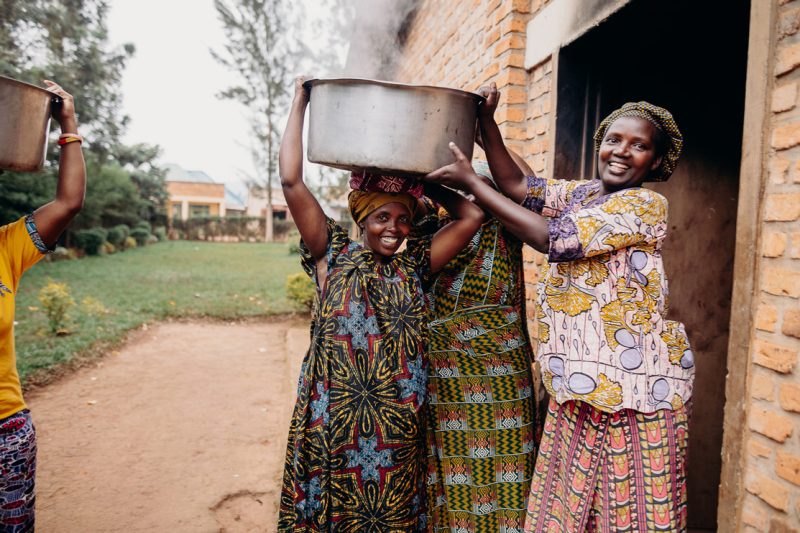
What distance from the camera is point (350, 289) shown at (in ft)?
6.61

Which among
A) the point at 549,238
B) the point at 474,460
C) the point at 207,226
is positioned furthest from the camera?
the point at 207,226

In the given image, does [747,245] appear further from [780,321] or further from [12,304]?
[12,304]

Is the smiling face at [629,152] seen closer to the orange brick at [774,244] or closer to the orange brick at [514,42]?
the orange brick at [774,244]

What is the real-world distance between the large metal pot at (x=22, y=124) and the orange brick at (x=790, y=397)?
2523mm

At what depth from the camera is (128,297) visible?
392 inches

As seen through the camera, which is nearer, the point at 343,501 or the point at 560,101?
the point at 343,501

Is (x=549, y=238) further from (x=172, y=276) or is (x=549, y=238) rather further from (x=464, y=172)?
(x=172, y=276)

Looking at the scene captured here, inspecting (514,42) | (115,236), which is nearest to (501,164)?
(514,42)

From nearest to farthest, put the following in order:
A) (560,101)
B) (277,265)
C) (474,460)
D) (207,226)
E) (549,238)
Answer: (549,238) < (474,460) < (560,101) < (277,265) < (207,226)

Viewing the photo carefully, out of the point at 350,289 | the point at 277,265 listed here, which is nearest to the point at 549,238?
the point at 350,289

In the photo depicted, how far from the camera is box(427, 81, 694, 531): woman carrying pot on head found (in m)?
1.70

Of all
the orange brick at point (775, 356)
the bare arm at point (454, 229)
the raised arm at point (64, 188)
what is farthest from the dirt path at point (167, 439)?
the orange brick at point (775, 356)

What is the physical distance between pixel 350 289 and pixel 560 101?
1.72 metres

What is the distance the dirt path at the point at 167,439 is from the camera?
10.6 feet
